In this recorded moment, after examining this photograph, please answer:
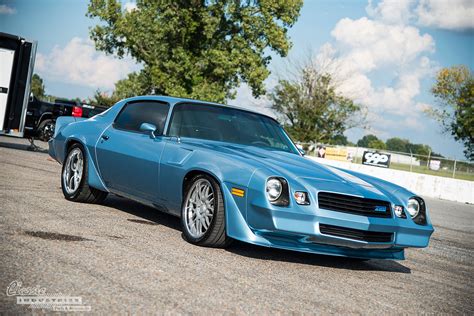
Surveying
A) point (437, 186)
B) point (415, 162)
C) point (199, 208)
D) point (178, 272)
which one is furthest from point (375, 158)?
point (178, 272)

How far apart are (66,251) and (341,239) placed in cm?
216

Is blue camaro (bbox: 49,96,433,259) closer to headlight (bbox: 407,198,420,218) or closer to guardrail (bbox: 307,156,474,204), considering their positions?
headlight (bbox: 407,198,420,218)

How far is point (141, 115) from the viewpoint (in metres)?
7.23

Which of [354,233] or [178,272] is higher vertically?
[354,233]

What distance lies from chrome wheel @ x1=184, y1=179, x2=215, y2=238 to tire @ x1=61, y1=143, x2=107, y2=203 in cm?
208

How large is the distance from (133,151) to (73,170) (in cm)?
146

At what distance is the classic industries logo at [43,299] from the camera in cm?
343

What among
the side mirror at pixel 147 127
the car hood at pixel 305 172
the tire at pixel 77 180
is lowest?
the tire at pixel 77 180

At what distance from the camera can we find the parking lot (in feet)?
12.7

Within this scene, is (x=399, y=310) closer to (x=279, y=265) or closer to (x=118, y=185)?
(x=279, y=265)

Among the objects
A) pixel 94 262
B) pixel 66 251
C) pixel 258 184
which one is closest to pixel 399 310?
pixel 258 184

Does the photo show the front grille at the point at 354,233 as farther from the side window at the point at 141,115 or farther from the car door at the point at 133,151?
the side window at the point at 141,115

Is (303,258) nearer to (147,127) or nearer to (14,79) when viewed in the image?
(147,127)

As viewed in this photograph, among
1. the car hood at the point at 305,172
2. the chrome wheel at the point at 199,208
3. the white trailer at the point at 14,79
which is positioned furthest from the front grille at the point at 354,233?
the white trailer at the point at 14,79
